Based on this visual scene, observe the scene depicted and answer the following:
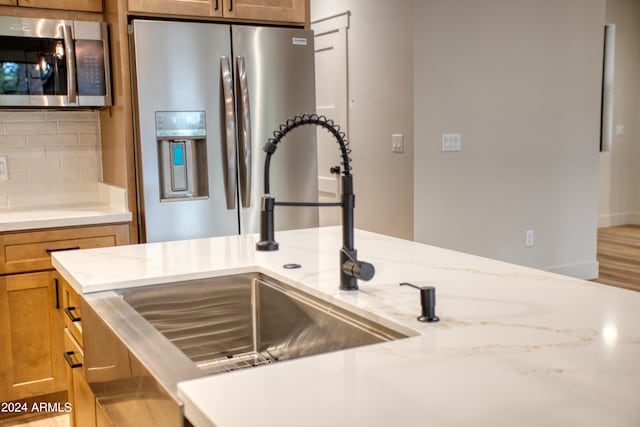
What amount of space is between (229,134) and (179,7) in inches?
25.9

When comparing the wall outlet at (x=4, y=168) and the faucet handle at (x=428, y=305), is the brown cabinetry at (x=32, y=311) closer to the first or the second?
the wall outlet at (x=4, y=168)

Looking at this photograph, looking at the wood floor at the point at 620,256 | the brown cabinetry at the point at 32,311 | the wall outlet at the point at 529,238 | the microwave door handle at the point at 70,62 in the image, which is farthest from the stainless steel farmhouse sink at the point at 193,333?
the wood floor at the point at 620,256

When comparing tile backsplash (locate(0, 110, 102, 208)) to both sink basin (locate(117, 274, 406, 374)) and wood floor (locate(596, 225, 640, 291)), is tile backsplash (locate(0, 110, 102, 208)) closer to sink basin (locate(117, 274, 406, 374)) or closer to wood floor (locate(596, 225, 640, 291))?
sink basin (locate(117, 274, 406, 374))

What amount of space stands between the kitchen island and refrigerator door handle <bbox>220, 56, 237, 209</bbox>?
151 cm

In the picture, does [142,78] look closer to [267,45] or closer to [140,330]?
[267,45]

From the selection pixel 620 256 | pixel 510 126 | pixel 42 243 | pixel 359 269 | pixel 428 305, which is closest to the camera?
pixel 428 305

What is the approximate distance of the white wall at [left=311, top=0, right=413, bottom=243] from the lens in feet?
14.4

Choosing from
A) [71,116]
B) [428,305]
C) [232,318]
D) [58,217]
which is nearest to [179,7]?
[71,116]

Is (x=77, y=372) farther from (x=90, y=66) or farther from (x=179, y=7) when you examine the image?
(x=179, y=7)

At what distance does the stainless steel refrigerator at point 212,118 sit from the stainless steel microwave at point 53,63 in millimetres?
253

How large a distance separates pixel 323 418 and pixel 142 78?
2579mm

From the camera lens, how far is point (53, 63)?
3.21 meters

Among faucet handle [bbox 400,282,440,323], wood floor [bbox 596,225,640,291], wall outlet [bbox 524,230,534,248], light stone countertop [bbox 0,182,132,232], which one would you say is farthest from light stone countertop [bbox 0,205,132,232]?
wood floor [bbox 596,225,640,291]

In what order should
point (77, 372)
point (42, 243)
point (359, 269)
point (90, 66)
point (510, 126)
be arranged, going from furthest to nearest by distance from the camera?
1. point (510, 126)
2. point (90, 66)
3. point (42, 243)
4. point (77, 372)
5. point (359, 269)
